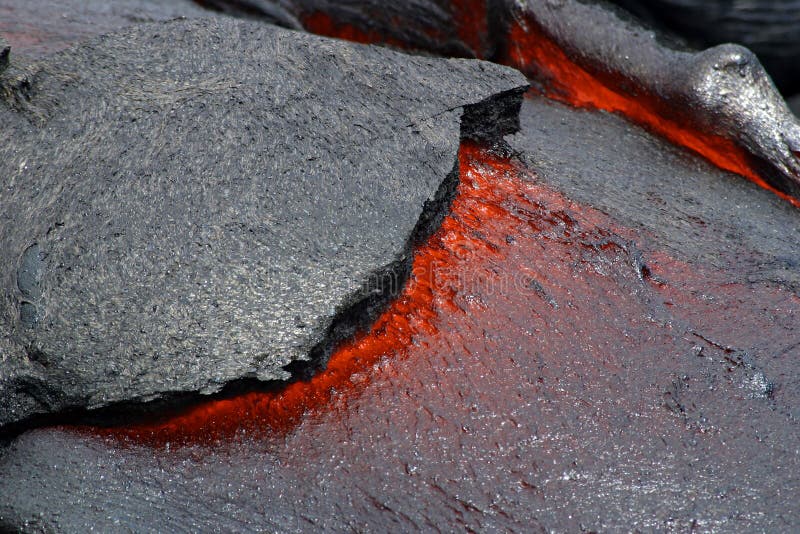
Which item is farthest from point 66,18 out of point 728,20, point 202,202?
point 728,20

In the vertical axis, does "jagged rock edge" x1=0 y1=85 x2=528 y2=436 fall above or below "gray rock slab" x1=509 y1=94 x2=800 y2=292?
below

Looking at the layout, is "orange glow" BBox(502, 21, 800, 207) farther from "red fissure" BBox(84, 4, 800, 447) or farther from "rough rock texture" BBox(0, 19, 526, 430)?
"rough rock texture" BBox(0, 19, 526, 430)

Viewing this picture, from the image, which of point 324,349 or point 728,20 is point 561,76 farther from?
point 324,349

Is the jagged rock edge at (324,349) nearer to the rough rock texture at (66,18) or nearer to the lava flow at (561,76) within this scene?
the lava flow at (561,76)

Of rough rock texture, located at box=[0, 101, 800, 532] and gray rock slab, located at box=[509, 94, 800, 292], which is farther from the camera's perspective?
gray rock slab, located at box=[509, 94, 800, 292]

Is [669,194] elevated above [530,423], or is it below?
above

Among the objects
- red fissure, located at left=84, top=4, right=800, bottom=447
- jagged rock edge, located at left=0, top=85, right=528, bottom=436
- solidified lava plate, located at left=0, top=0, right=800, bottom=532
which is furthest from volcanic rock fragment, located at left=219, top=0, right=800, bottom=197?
jagged rock edge, located at left=0, top=85, right=528, bottom=436

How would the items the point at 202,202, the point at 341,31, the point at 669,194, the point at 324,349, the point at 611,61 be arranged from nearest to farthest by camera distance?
the point at 324,349, the point at 202,202, the point at 669,194, the point at 611,61, the point at 341,31

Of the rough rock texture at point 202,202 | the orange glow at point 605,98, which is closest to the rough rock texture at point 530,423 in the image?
the rough rock texture at point 202,202

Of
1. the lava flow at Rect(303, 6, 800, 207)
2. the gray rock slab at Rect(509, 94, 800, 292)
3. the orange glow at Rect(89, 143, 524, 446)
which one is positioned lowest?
the orange glow at Rect(89, 143, 524, 446)
